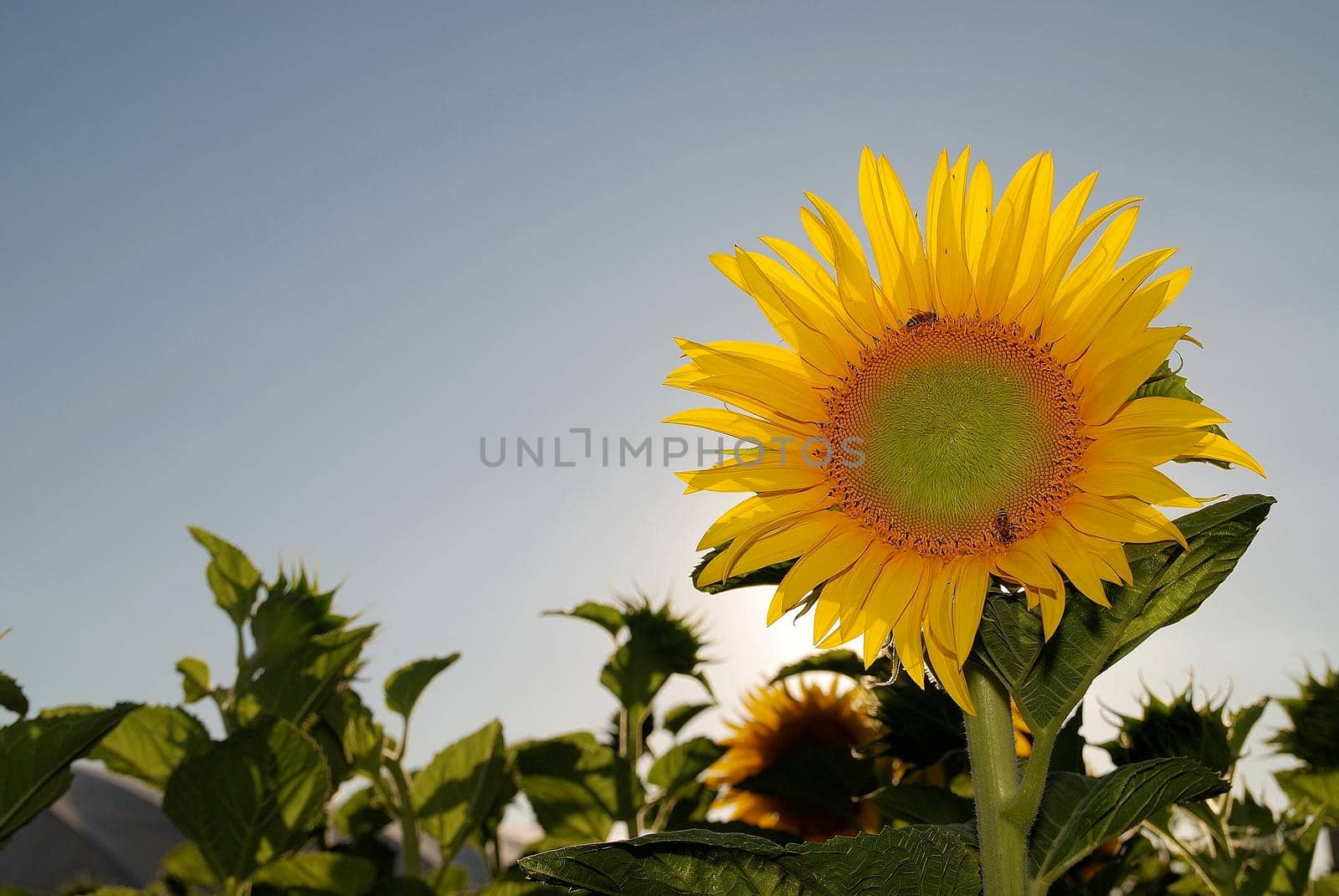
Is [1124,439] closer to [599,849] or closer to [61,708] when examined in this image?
[599,849]

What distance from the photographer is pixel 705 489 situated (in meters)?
1.24

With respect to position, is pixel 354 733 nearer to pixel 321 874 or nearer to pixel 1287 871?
pixel 321 874

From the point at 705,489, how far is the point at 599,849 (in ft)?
1.45

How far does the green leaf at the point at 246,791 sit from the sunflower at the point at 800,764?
85 cm

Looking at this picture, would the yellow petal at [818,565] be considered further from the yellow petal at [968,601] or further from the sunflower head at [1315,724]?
the sunflower head at [1315,724]

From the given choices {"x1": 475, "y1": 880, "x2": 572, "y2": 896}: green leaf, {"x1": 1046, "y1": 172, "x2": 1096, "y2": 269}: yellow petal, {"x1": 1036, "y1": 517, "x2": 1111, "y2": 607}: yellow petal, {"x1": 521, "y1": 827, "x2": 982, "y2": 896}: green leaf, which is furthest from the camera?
{"x1": 475, "y1": 880, "x2": 572, "y2": 896}: green leaf

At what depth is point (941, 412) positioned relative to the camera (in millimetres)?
1289

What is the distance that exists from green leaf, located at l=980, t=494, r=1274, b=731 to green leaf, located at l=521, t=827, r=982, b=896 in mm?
224

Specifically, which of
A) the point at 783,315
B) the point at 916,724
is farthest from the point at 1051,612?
the point at 916,724

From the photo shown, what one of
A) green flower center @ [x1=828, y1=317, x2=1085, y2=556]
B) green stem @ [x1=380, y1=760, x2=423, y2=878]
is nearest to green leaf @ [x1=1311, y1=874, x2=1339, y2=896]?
green flower center @ [x1=828, y1=317, x2=1085, y2=556]

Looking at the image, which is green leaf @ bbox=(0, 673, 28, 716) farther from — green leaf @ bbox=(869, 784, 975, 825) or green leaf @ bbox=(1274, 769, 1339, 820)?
green leaf @ bbox=(1274, 769, 1339, 820)

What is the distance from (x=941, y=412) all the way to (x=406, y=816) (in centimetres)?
176

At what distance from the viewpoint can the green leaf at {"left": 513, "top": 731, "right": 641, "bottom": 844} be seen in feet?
7.72

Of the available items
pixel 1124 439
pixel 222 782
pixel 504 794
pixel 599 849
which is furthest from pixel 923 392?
pixel 504 794
